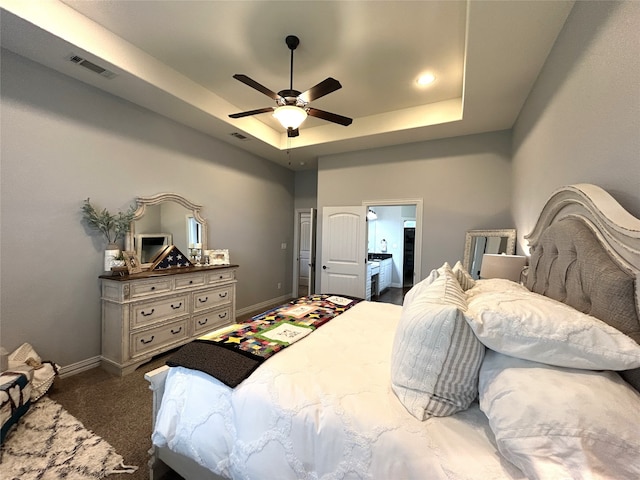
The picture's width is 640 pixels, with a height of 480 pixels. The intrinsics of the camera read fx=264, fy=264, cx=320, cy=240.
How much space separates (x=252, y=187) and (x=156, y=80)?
89.7 inches

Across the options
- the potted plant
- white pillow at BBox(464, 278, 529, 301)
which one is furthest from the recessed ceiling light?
the potted plant

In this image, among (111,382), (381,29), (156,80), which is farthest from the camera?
(156,80)

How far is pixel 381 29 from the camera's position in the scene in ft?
7.60

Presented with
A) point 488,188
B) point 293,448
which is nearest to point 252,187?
point 488,188

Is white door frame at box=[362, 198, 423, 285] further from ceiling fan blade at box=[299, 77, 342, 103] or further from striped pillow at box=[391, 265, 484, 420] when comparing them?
striped pillow at box=[391, 265, 484, 420]

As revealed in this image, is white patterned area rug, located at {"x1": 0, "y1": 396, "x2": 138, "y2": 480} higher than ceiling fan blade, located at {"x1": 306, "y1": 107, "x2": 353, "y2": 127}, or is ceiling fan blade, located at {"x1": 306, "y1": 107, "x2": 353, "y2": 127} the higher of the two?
ceiling fan blade, located at {"x1": 306, "y1": 107, "x2": 353, "y2": 127}

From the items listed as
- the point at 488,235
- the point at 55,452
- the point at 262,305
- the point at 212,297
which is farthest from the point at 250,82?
the point at 262,305

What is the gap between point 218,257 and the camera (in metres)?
3.98

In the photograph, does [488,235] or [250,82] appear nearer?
[250,82]

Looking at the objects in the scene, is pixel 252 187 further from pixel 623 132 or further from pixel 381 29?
pixel 623 132

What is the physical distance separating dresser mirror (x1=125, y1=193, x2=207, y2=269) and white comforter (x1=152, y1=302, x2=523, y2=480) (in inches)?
90.6

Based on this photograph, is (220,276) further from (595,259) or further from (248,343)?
(595,259)

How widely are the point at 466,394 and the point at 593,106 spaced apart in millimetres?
1555

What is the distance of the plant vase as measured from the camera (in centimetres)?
280
